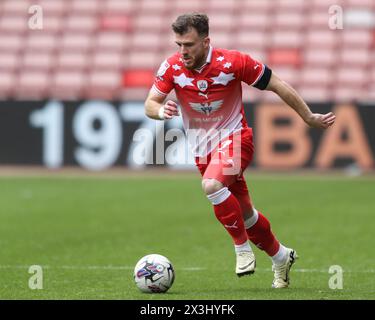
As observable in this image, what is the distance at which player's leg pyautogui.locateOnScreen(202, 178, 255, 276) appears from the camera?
699 centimetres

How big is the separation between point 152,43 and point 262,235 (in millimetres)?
16443

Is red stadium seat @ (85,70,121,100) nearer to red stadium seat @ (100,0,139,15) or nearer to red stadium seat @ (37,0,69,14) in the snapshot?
red stadium seat @ (100,0,139,15)

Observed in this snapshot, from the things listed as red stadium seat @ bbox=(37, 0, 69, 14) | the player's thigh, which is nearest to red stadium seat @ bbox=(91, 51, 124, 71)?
red stadium seat @ bbox=(37, 0, 69, 14)

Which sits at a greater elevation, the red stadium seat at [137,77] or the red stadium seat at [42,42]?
the red stadium seat at [42,42]

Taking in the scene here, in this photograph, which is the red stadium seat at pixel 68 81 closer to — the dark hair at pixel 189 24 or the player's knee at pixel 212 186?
the dark hair at pixel 189 24

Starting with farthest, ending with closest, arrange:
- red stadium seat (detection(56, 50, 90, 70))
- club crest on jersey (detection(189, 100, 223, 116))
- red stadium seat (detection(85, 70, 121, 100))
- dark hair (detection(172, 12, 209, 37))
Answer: red stadium seat (detection(56, 50, 90, 70)) → red stadium seat (detection(85, 70, 121, 100)) → club crest on jersey (detection(189, 100, 223, 116)) → dark hair (detection(172, 12, 209, 37))

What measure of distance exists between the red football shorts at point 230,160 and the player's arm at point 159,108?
52 centimetres

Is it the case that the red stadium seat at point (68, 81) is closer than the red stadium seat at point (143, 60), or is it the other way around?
the red stadium seat at point (68, 81)

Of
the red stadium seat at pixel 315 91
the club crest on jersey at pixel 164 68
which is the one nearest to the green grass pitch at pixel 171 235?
the club crest on jersey at pixel 164 68

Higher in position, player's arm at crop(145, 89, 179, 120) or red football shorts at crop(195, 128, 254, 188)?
player's arm at crop(145, 89, 179, 120)

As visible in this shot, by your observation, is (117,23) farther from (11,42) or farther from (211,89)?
(211,89)

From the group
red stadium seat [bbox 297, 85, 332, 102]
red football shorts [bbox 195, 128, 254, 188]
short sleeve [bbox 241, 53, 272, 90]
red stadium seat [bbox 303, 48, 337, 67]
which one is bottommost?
red football shorts [bbox 195, 128, 254, 188]

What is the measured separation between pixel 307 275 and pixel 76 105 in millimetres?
11858

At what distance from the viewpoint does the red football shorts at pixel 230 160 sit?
7123mm
